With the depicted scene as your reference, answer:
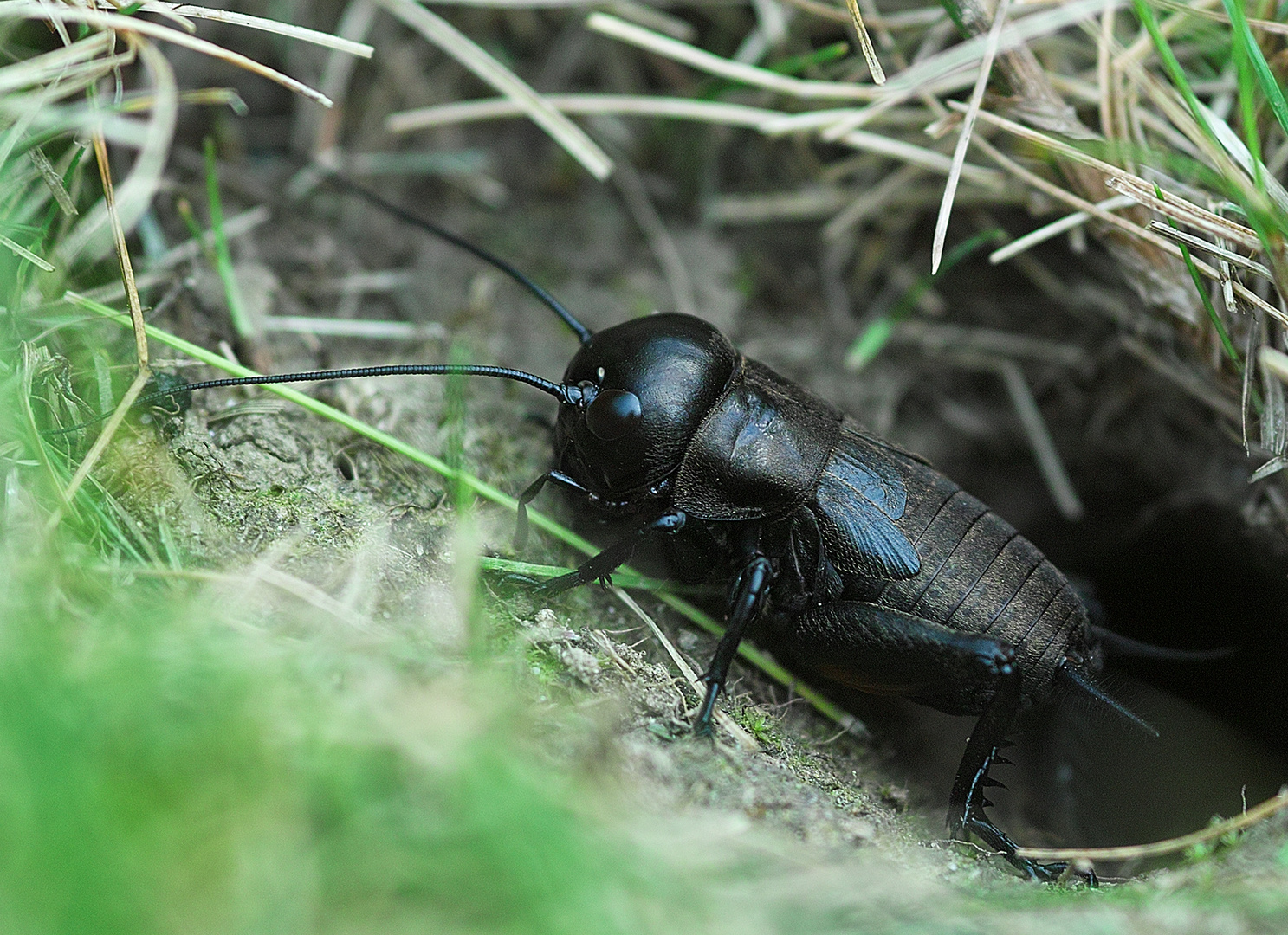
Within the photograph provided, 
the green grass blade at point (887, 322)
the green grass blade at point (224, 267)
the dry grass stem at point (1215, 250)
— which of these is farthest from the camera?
the green grass blade at point (887, 322)

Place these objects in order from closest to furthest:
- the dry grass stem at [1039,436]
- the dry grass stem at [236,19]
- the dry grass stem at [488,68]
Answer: the dry grass stem at [236,19], the dry grass stem at [488,68], the dry grass stem at [1039,436]

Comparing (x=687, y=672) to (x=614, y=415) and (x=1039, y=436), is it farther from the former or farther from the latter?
Answer: (x=1039, y=436)

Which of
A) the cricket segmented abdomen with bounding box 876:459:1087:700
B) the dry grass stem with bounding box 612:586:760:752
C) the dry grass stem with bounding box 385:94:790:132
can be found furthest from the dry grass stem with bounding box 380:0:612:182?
the cricket segmented abdomen with bounding box 876:459:1087:700

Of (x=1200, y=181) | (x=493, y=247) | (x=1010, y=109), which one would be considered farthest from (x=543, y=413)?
(x=1200, y=181)

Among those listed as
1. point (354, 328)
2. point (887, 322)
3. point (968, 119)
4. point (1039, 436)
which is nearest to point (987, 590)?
point (968, 119)

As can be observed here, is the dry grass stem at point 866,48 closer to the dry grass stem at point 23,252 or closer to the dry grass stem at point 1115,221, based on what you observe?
the dry grass stem at point 1115,221

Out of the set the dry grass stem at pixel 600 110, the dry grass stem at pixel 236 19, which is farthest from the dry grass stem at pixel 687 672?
the dry grass stem at pixel 600 110

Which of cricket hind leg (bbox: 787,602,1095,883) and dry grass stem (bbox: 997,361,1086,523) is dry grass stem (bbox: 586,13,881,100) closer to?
dry grass stem (bbox: 997,361,1086,523)

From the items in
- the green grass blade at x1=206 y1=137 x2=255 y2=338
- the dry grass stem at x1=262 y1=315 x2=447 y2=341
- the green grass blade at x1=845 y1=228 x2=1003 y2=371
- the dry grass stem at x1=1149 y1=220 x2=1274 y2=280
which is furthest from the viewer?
the green grass blade at x1=845 y1=228 x2=1003 y2=371
